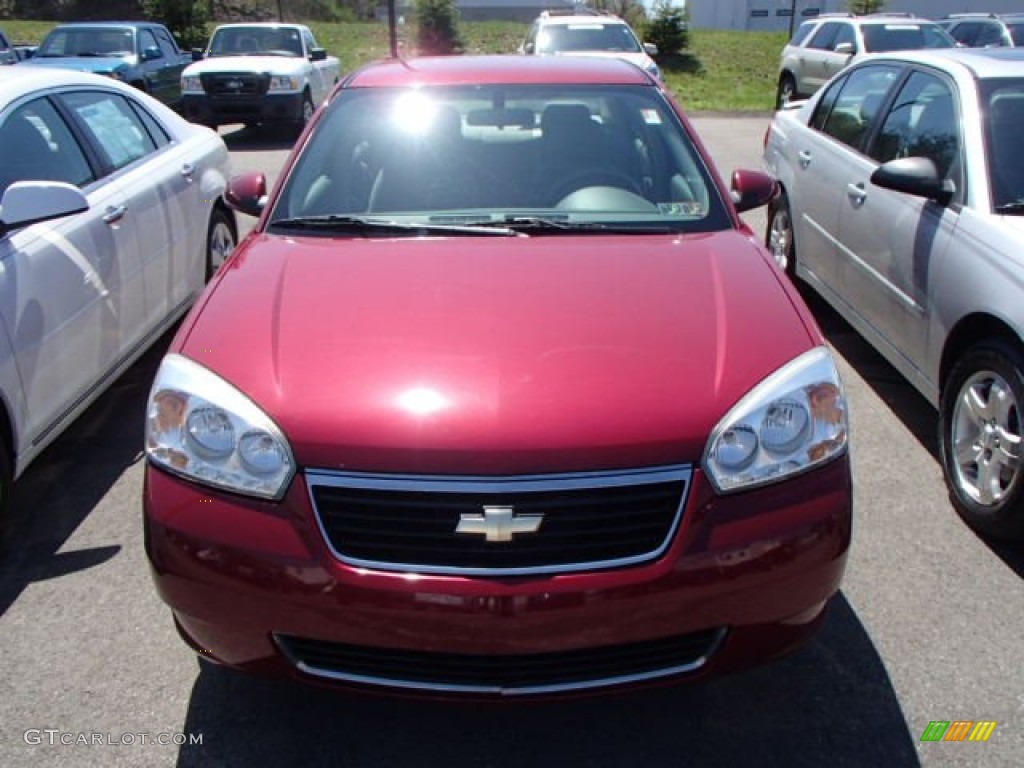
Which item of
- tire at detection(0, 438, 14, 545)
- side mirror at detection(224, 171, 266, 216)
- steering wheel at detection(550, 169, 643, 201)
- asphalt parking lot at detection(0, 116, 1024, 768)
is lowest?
asphalt parking lot at detection(0, 116, 1024, 768)

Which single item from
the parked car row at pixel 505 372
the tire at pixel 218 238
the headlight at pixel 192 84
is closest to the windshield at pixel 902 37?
the headlight at pixel 192 84

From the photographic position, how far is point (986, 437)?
11.6ft

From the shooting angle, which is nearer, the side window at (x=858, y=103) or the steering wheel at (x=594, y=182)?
the steering wheel at (x=594, y=182)

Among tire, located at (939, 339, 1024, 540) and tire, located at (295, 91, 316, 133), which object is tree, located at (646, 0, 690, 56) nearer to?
tire, located at (295, 91, 316, 133)

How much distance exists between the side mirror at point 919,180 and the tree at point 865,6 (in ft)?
115

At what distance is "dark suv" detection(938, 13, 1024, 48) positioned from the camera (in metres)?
17.0

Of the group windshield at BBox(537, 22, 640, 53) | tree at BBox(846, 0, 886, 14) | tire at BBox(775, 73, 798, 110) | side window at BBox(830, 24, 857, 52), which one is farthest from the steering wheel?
tree at BBox(846, 0, 886, 14)

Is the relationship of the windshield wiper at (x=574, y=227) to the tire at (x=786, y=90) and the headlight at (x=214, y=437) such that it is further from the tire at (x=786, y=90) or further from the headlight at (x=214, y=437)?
the tire at (x=786, y=90)

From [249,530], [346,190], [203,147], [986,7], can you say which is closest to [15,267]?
→ [346,190]

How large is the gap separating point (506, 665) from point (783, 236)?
480 cm

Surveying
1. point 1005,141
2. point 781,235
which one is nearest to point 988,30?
point 781,235

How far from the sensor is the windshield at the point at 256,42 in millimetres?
15180

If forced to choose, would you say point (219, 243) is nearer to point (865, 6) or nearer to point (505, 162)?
point (505, 162)

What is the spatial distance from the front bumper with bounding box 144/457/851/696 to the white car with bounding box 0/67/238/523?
148 centimetres
